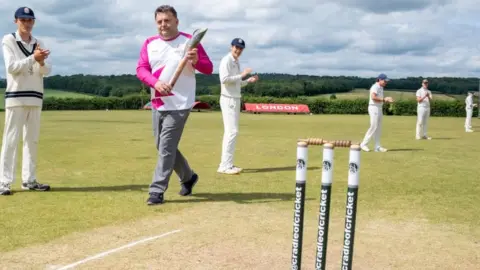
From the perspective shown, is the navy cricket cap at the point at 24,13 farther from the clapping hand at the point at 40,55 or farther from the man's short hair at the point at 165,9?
the man's short hair at the point at 165,9

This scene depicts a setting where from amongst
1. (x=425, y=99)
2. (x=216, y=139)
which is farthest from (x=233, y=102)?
(x=425, y=99)

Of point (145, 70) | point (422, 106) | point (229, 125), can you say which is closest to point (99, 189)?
point (145, 70)

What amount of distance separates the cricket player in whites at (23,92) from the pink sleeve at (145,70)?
4.82 feet

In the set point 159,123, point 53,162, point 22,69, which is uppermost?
point 22,69

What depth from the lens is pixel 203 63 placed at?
8438 mm

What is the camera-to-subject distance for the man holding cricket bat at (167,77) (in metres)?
8.31

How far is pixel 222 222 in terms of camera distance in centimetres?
747

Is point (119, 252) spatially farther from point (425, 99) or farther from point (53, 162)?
point (425, 99)

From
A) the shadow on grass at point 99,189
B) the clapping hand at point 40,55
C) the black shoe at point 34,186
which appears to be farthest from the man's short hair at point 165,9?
the black shoe at point 34,186

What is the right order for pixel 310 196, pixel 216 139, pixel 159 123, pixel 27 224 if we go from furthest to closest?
pixel 216 139 → pixel 310 196 → pixel 159 123 → pixel 27 224

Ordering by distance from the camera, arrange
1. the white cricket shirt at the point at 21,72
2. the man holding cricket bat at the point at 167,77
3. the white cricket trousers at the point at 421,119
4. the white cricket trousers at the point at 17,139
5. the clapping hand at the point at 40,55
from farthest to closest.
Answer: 1. the white cricket trousers at the point at 421,119
2. the white cricket trousers at the point at 17,139
3. the white cricket shirt at the point at 21,72
4. the clapping hand at the point at 40,55
5. the man holding cricket bat at the point at 167,77

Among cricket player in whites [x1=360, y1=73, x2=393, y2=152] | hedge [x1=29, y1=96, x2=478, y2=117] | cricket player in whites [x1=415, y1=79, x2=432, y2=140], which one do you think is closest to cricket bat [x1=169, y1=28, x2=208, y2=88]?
cricket player in whites [x1=360, y1=73, x2=393, y2=152]

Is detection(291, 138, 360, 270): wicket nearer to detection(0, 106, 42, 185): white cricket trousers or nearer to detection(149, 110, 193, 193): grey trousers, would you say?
detection(149, 110, 193, 193): grey trousers

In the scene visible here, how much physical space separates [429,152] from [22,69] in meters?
12.1
